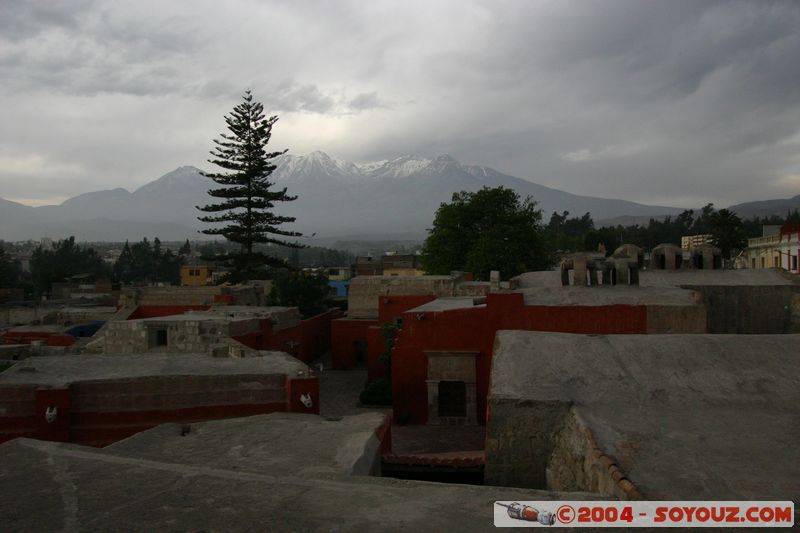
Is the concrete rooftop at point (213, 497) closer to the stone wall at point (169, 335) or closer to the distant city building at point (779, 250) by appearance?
the stone wall at point (169, 335)

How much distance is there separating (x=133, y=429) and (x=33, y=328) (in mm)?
18135

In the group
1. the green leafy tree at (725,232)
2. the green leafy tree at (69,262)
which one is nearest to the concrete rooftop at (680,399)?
the green leafy tree at (725,232)

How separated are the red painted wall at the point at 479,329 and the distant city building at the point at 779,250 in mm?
24932

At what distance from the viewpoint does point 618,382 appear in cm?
786

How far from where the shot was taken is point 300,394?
32.9 ft

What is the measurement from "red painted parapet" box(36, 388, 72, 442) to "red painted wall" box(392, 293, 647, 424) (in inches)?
324

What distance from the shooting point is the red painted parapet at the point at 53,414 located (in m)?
9.37

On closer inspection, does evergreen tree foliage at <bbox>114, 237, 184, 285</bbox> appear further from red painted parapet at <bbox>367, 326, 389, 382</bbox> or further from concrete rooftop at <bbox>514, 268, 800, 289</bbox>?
concrete rooftop at <bbox>514, 268, 800, 289</bbox>

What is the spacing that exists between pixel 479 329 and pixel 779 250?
3010cm

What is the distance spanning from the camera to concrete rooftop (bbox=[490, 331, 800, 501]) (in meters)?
5.38

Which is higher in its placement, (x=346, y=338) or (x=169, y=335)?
(x=169, y=335)

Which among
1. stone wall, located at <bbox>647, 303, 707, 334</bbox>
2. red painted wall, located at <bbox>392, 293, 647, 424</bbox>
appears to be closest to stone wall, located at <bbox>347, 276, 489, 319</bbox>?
red painted wall, located at <bbox>392, 293, 647, 424</bbox>

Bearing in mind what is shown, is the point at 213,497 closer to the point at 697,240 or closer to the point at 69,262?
the point at 697,240

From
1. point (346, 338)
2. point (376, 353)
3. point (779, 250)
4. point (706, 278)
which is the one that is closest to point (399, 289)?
point (346, 338)
